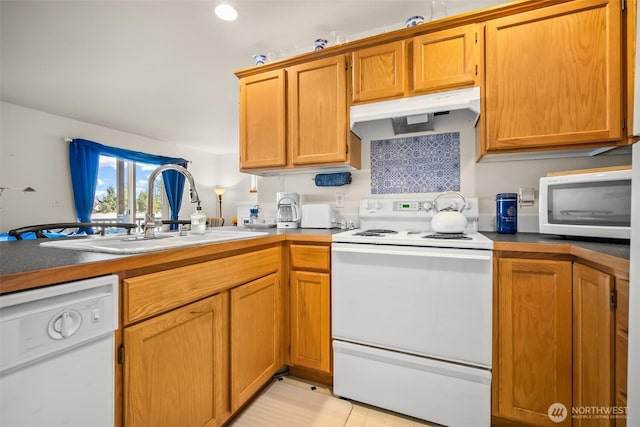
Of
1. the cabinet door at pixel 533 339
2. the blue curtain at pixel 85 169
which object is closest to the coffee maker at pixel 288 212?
the cabinet door at pixel 533 339

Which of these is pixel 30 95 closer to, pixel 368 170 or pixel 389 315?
pixel 368 170

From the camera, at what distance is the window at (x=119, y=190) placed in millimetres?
4984

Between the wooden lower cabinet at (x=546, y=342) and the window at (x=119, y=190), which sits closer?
the wooden lower cabinet at (x=546, y=342)

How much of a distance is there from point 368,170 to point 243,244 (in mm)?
1206

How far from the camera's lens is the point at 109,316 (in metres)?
0.77

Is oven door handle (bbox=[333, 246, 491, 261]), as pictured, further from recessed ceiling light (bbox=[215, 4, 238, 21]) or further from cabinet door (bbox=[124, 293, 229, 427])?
recessed ceiling light (bbox=[215, 4, 238, 21])

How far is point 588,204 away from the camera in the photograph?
4.11 feet

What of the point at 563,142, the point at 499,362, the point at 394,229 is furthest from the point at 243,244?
the point at 563,142

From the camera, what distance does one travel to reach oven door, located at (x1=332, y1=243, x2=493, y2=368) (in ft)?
4.17

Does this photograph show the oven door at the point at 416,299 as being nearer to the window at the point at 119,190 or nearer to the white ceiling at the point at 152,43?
the white ceiling at the point at 152,43

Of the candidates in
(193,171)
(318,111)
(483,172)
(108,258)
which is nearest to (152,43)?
(318,111)

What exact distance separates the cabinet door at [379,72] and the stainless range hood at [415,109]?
61mm

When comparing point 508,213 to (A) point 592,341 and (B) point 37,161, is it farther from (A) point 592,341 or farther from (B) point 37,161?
(B) point 37,161

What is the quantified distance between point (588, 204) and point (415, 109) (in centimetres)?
96
